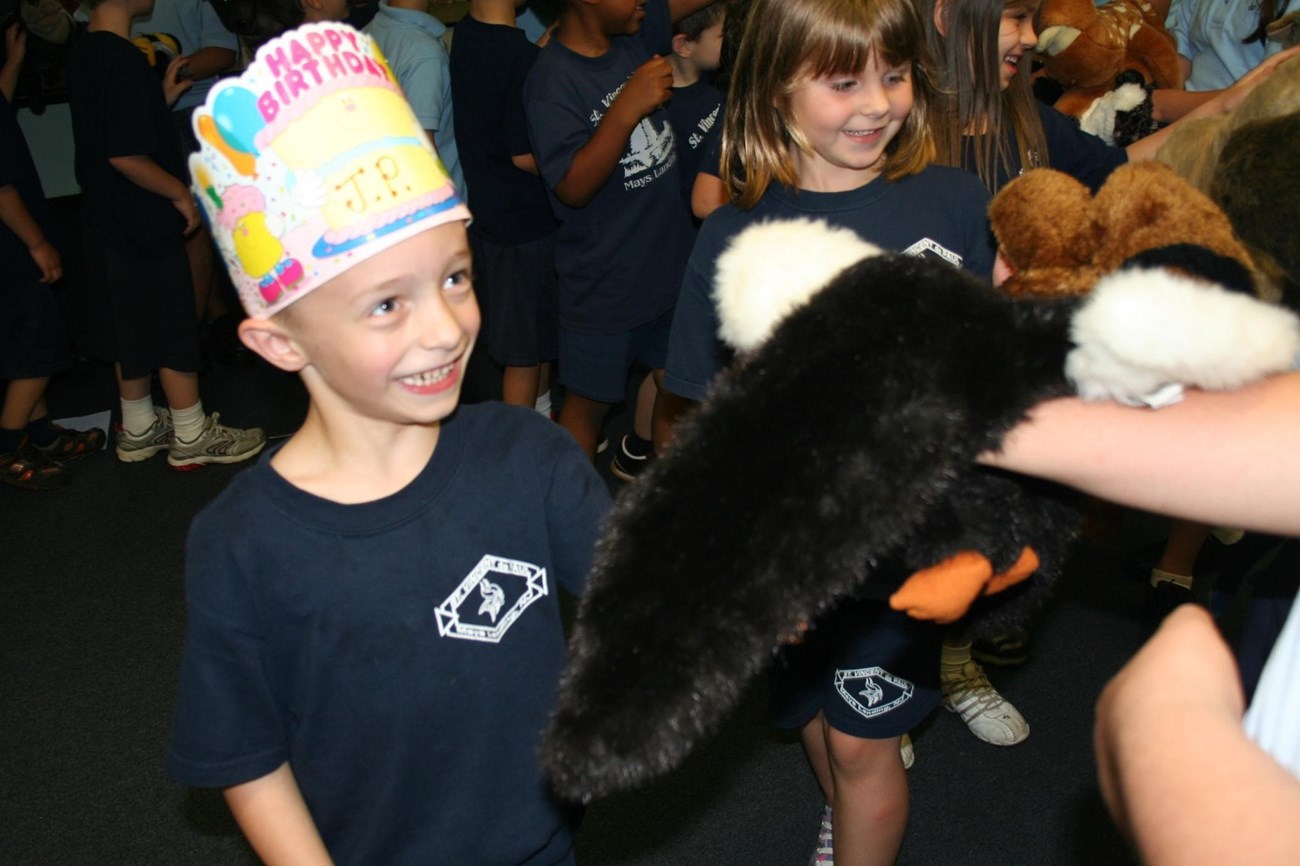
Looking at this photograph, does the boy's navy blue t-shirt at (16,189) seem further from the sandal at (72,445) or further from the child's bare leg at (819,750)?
the child's bare leg at (819,750)

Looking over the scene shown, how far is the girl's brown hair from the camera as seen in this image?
70.4 inches

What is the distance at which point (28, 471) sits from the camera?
3.26 m

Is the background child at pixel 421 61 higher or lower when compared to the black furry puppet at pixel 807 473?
lower

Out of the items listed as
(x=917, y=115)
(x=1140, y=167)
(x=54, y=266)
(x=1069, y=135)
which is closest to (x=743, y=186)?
(x=917, y=115)

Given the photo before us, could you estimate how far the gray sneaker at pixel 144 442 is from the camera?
11.2 ft

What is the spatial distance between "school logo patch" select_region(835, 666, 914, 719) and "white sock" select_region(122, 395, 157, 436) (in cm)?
277

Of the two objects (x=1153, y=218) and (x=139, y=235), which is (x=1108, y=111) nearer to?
(x=1153, y=218)

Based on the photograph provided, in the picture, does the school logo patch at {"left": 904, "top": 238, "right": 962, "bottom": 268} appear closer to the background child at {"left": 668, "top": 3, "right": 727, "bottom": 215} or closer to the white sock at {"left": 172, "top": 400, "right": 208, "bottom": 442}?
the background child at {"left": 668, "top": 3, "right": 727, "bottom": 215}

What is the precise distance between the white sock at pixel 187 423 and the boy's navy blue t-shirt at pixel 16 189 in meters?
0.60

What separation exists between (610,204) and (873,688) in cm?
150

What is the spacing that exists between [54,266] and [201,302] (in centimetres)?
57

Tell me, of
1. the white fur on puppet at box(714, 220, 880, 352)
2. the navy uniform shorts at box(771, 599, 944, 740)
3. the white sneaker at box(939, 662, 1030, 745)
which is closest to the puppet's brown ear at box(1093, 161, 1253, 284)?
the white fur on puppet at box(714, 220, 880, 352)

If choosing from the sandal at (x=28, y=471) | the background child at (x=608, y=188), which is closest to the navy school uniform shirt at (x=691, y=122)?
the background child at (x=608, y=188)

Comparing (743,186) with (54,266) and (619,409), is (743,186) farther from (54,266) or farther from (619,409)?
(54,266)
